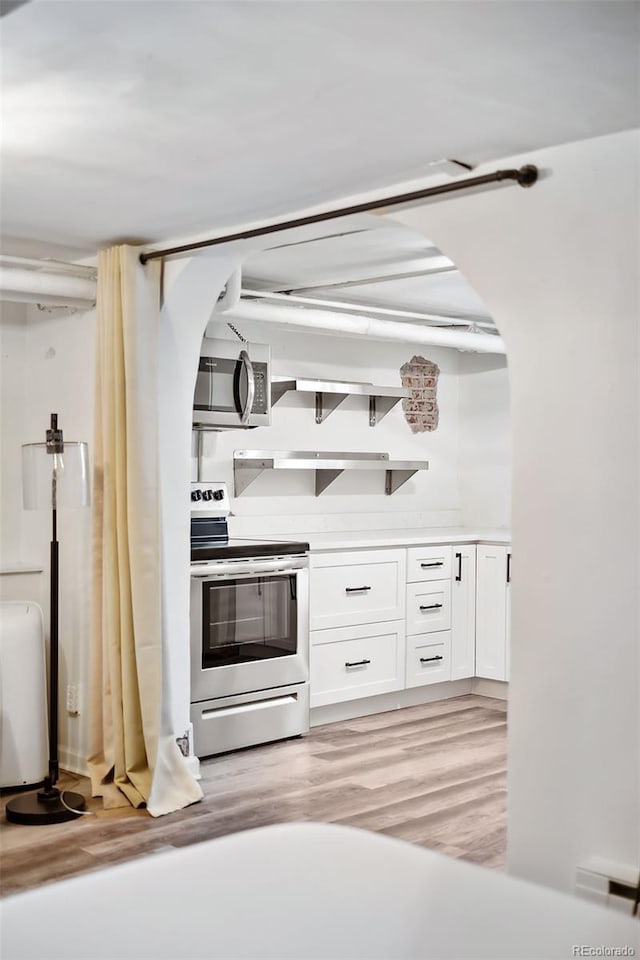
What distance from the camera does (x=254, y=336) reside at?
20.2 feet

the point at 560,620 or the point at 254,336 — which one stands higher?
the point at 254,336

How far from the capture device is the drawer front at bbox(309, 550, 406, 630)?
18.5 ft

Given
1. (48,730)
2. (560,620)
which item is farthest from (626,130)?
(48,730)

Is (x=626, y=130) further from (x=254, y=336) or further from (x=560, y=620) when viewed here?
(x=254, y=336)

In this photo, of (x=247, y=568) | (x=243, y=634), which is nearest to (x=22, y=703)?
(x=243, y=634)

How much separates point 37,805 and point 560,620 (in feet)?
7.81

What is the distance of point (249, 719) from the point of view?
5141 mm

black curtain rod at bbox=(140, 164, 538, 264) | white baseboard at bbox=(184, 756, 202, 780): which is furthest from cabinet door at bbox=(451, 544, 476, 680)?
black curtain rod at bbox=(140, 164, 538, 264)

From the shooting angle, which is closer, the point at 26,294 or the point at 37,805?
the point at 37,805

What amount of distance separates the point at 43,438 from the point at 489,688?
10.4ft

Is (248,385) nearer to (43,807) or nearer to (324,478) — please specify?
(324,478)

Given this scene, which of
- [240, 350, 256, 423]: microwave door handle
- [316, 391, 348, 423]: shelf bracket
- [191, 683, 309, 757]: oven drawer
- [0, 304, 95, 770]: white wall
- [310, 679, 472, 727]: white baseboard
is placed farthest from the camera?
[316, 391, 348, 423]: shelf bracket
